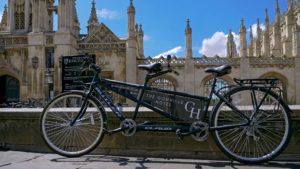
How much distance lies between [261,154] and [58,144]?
2922mm

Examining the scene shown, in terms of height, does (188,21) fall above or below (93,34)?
above

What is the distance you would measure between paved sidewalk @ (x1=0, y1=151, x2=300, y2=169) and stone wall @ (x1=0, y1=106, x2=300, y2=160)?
0.17m

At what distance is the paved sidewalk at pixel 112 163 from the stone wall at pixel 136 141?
169 millimetres

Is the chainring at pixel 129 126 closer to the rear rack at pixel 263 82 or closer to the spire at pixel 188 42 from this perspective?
the rear rack at pixel 263 82

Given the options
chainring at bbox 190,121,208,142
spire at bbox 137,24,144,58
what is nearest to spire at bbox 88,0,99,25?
spire at bbox 137,24,144,58

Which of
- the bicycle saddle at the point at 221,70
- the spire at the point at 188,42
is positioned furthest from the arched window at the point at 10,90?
the bicycle saddle at the point at 221,70

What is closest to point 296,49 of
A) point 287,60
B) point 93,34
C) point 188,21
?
point 287,60

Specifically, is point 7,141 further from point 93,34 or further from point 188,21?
point 188,21

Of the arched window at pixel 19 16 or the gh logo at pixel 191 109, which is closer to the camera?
the gh logo at pixel 191 109

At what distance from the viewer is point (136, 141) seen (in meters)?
3.36

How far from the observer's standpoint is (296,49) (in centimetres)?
1972

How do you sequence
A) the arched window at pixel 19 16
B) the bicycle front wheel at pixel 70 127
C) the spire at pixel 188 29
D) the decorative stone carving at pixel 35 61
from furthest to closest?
the arched window at pixel 19 16
the spire at pixel 188 29
the decorative stone carving at pixel 35 61
the bicycle front wheel at pixel 70 127

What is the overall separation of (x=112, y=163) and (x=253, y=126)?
1.85m

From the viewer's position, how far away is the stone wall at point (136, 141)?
10.3 ft
